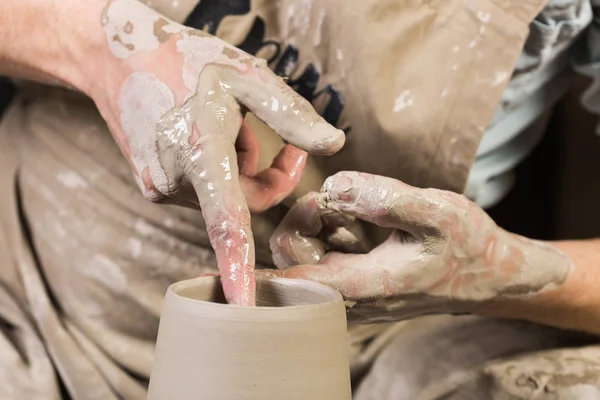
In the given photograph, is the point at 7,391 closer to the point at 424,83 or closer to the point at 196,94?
the point at 196,94

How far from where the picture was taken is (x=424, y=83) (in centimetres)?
85

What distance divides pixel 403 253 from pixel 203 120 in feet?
0.86

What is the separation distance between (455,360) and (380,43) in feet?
1.46

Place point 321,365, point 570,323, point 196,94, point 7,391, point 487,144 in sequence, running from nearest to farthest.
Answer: point 321,365, point 196,94, point 7,391, point 570,323, point 487,144

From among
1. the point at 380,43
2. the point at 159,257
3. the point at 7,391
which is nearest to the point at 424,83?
the point at 380,43

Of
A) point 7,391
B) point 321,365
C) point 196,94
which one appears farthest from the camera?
point 7,391

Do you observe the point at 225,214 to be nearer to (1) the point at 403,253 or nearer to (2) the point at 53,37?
(1) the point at 403,253

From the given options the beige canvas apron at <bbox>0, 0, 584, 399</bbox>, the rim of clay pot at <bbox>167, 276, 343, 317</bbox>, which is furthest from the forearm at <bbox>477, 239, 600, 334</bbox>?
the rim of clay pot at <bbox>167, 276, 343, 317</bbox>

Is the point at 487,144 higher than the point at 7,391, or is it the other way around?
the point at 487,144

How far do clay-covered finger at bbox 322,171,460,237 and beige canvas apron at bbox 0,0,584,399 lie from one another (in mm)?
198

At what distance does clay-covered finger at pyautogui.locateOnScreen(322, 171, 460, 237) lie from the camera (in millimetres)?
648

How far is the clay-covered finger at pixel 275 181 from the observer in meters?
0.72

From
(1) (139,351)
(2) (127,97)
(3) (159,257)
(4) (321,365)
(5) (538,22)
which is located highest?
(5) (538,22)

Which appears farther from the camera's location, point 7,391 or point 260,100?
point 7,391
